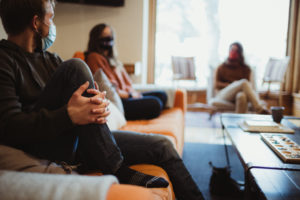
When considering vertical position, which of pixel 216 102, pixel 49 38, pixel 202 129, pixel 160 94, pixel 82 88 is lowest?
pixel 202 129

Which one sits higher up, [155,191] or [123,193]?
[123,193]

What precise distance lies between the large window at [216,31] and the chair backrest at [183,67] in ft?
1.13

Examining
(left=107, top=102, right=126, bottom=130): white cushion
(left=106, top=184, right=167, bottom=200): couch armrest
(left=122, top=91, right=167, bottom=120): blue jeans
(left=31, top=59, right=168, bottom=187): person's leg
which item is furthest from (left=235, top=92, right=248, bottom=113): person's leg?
(left=106, top=184, right=167, bottom=200): couch armrest

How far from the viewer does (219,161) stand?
2.29 meters

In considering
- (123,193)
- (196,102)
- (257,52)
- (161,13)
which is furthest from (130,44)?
(123,193)

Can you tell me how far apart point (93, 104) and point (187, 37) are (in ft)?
14.7

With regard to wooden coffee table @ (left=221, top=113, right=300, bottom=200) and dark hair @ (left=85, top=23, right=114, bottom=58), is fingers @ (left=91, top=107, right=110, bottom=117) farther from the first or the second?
dark hair @ (left=85, top=23, right=114, bottom=58)

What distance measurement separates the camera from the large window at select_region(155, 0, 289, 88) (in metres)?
4.68

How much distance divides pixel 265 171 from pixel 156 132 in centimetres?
73

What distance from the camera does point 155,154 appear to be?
1123 mm

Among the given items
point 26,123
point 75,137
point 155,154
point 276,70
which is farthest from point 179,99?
point 276,70

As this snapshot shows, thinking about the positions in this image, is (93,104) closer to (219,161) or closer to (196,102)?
(219,161)

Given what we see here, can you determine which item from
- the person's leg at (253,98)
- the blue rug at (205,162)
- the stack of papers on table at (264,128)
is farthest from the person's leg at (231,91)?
the stack of papers on table at (264,128)

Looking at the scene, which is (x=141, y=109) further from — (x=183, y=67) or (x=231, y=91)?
(x=183, y=67)
